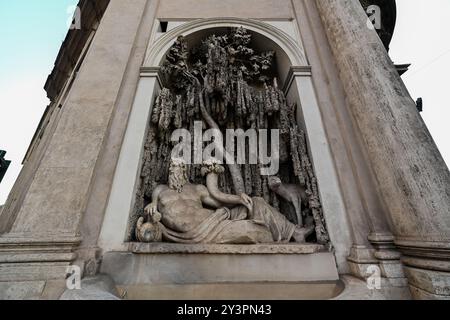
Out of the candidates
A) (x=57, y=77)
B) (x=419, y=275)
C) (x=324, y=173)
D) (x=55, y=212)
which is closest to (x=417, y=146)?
(x=324, y=173)

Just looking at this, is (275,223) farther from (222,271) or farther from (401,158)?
(401,158)

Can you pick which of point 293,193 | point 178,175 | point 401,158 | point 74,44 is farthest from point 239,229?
point 74,44

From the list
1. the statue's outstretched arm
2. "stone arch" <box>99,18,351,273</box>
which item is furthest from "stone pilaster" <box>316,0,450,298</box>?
the statue's outstretched arm

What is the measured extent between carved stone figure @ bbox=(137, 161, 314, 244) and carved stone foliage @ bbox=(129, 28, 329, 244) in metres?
0.29

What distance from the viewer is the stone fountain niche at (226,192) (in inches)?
79.9

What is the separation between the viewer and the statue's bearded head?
8.56 ft

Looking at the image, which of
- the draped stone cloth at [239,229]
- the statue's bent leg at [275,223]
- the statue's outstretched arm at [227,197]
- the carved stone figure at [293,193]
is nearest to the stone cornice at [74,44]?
the statue's outstretched arm at [227,197]

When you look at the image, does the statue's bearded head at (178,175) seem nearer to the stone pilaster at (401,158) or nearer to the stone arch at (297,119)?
the stone arch at (297,119)

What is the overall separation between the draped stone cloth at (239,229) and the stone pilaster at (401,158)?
3.82 feet

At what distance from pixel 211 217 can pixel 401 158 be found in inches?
89.5

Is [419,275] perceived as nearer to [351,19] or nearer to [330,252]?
[330,252]

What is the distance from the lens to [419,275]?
1745 millimetres

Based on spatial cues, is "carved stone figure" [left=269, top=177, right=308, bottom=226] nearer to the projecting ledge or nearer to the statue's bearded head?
the projecting ledge
